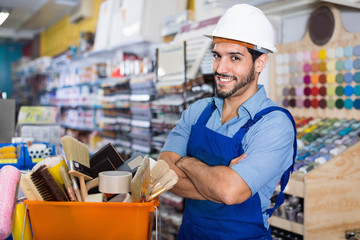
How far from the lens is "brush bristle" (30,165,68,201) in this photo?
3.81 feet

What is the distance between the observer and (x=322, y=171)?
2.39 m

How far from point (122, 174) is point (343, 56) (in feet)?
7.46

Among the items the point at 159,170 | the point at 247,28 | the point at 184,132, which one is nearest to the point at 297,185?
the point at 184,132

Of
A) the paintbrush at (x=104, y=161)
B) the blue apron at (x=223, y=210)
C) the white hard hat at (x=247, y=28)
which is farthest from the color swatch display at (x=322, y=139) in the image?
the paintbrush at (x=104, y=161)

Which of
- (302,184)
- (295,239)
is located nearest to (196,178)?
(302,184)

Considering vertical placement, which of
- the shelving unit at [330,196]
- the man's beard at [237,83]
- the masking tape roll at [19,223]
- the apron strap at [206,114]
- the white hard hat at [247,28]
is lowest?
the shelving unit at [330,196]

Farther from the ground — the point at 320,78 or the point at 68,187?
the point at 320,78

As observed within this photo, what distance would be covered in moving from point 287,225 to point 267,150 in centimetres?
120

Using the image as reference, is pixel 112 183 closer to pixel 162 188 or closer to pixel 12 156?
pixel 162 188

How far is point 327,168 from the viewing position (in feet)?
7.84

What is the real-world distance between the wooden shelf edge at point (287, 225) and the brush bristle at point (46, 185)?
5.76 feet

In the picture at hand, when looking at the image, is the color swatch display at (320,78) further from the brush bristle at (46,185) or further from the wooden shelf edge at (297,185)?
the brush bristle at (46,185)

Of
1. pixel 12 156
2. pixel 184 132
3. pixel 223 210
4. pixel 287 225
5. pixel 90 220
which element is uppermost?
pixel 184 132

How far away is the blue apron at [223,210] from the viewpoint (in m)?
1.63
